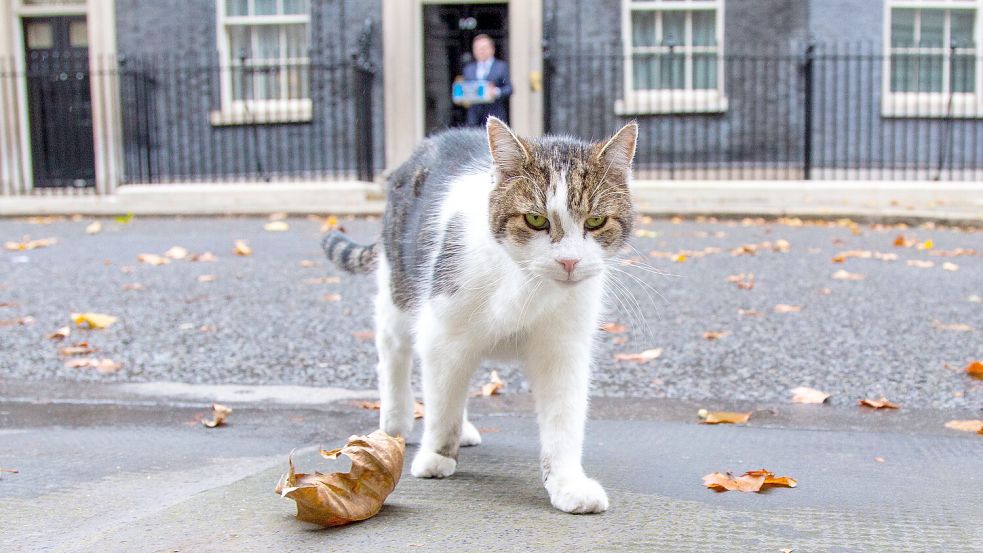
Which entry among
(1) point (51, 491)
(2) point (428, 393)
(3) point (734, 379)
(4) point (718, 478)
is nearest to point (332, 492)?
(2) point (428, 393)

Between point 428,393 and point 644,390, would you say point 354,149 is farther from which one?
point 428,393

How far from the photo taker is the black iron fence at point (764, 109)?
13.8 metres

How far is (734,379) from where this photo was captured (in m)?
4.31

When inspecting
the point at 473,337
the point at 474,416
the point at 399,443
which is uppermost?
the point at 473,337

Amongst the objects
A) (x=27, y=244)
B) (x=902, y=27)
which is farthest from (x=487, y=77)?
(x=902, y=27)

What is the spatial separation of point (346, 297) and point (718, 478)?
3917 mm

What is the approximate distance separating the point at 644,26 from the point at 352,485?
509 inches

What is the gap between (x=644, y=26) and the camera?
568 inches

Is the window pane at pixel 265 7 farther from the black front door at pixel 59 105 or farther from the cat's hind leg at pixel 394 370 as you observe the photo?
the cat's hind leg at pixel 394 370

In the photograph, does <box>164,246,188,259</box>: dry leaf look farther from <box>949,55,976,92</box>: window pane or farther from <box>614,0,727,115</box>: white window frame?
<box>949,55,976,92</box>: window pane

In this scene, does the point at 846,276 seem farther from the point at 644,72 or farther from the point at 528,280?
the point at 644,72

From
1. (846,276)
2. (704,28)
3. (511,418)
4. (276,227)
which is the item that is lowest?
(511,418)

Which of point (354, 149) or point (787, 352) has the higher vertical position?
point (354, 149)

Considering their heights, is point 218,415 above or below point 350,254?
below
